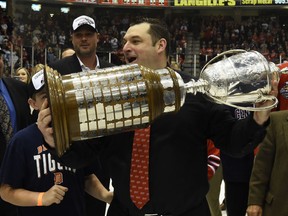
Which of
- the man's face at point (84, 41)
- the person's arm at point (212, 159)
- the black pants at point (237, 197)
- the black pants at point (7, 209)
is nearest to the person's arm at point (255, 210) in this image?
the person's arm at point (212, 159)

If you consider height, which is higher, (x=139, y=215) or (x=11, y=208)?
(x=139, y=215)

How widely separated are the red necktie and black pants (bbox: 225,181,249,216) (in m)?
1.54

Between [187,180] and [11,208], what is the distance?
1.28 m

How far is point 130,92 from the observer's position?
4.07 ft

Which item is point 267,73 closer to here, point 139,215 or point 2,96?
point 139,215

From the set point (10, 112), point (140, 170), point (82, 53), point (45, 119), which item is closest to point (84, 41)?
point (82, 53)

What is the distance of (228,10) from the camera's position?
2395cm

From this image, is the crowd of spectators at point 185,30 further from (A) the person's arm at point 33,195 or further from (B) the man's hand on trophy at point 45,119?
(B) the man's hand on trophy at point 45,119

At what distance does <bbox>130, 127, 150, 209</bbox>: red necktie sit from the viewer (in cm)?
172

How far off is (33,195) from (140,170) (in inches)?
18.1

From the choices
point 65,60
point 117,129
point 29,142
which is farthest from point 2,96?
point 117,129

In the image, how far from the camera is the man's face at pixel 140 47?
5.89 ft

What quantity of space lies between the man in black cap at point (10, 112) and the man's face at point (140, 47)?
1134 millimetres

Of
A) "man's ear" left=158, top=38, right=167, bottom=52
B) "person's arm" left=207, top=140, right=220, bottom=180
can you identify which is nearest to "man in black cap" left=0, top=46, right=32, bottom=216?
"person's arm" left=207, top=140, right=220, bottom=180
